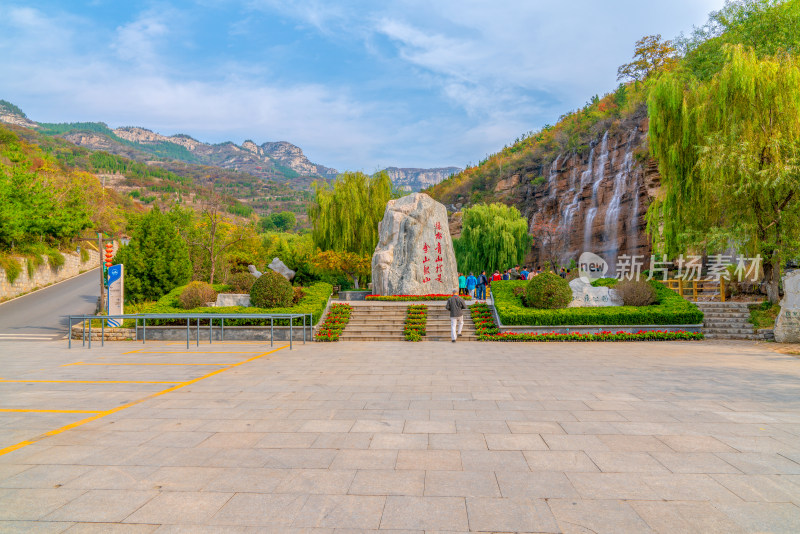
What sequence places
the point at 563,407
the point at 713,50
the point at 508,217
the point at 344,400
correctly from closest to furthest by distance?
the point at 563,407, the point at 344,400, the point at 713,50, the point at 508,217

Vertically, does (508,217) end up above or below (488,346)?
above

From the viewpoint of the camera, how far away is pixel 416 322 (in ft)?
47.2

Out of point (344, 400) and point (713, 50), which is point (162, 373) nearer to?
point (344, 400)

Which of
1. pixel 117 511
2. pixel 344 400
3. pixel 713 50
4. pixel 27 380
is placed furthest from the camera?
pixel 713 50

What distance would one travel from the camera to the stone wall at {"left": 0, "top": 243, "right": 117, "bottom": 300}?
22.3 meters

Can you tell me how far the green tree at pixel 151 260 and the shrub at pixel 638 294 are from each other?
17.5 m

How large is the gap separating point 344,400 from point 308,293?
425 inches

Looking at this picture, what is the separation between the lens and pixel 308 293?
53.3 ft

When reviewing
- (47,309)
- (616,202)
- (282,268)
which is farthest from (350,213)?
(616,202)

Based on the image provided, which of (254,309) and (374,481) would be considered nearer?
(374,481)

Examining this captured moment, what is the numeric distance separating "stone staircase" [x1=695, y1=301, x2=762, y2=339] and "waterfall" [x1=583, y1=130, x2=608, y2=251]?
Answer: 77.3 ft

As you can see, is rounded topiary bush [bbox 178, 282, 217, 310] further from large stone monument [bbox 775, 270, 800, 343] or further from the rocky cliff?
the rocky cliff

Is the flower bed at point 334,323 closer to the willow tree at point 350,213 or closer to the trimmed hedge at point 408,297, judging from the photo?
the trimmed hedge at point 408,297

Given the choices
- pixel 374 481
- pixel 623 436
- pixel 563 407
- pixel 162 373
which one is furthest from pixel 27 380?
pixel 623 436
